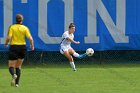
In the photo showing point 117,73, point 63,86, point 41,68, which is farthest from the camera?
point 41,68

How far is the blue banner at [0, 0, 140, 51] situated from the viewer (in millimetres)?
19047

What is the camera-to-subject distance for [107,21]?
19.6 meters

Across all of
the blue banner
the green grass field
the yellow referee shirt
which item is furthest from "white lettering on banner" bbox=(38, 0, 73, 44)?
the yellow referee shirt

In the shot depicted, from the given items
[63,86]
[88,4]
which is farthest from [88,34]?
[63,86]

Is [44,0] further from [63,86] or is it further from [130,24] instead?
[63,86]

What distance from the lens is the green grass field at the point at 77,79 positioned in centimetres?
1286

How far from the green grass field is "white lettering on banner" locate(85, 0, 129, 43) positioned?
1041 millimetres

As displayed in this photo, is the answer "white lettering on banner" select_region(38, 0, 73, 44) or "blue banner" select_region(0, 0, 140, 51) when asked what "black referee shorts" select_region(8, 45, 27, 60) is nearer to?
"blue banner" select_region(0, 0, 140, 51)

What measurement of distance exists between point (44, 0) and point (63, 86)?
20.8 feet

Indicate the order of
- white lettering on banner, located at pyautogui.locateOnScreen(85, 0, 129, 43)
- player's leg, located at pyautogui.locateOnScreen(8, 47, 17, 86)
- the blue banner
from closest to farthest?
player's leg, located at pyautogui.locateOnScreen(8, 47, 17, 86) → the blue banner → white lettering on banner, located at pyautogui.locateOnScreen(85, 0, 129, 43)

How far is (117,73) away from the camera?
16828mm

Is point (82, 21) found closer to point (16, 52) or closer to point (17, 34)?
point (17, 34)

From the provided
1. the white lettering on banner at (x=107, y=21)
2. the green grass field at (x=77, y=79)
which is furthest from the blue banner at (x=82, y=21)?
the green grass field at (x=77, y=79)

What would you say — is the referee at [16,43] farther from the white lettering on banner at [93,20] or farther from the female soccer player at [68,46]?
the white lettering on banner at [93,20]
